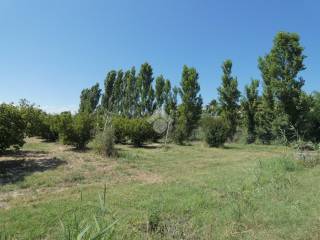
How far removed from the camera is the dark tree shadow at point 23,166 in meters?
7.69

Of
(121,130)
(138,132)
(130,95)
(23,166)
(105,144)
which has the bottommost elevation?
(23,166)

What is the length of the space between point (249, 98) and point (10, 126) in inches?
875

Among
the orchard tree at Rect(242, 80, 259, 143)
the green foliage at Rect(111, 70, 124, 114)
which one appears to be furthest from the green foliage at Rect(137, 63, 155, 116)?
the orchard tree at Rect(242, 80, 259, 143)

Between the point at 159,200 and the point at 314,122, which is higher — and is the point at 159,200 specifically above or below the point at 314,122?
below

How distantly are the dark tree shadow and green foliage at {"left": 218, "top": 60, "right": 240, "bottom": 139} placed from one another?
19569mm

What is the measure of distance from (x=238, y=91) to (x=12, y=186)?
23.4 meters

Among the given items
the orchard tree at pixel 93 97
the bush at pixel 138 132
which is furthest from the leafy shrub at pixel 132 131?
the orchard tree at pixel 93 97

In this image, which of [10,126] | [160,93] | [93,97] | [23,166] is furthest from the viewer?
[93,97]

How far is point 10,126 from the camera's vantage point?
972 cm

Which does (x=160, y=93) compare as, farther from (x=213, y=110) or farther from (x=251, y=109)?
(x=251, y=109)

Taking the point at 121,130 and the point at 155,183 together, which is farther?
the point at 121,130

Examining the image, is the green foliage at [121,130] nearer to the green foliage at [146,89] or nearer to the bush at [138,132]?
the bush at [138,132]

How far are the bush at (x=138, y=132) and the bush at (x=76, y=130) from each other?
431cm

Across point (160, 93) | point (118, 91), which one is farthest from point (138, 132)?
point (118, 91)
